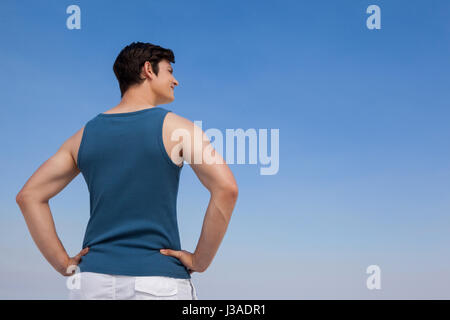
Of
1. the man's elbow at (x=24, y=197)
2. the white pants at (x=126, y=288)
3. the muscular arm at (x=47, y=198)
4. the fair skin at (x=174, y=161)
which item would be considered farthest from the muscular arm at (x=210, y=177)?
the man's elbow at (x=24, y=197)

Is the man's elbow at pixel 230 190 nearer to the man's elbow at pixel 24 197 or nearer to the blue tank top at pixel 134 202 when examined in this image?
the blue tank top at pixel 134 202

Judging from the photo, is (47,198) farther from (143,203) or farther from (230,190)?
(230,190)

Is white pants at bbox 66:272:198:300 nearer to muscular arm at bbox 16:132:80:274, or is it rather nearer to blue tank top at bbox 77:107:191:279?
blue tank top at bbox 77:107:191:279

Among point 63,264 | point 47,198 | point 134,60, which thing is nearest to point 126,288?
point 63,264

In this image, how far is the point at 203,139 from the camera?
2322 mm

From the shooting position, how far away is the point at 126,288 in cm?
225

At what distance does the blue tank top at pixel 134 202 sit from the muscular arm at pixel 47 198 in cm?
30

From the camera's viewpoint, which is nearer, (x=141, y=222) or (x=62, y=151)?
(x=141, y=222)

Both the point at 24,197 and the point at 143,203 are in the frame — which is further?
the point at 24,197

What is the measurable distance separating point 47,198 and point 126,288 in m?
0.82

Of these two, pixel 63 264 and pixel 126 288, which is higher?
pixel 63 264
